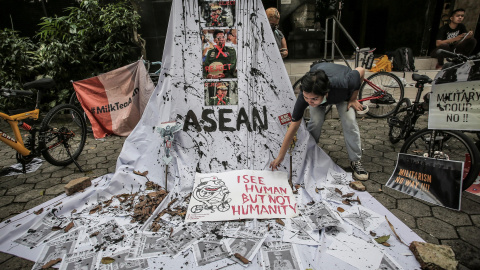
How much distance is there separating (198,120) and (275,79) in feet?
3.24

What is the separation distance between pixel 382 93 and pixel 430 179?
2721 mm

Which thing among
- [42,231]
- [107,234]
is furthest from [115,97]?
[107,234]

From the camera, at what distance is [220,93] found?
2.76 m

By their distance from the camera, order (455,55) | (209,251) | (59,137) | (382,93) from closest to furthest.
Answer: (209,251) → (455,55) → (59,137) → (382,93)

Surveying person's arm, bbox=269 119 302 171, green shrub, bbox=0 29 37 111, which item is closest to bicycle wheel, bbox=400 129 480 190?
person's arm, bbox=269 119 302 171

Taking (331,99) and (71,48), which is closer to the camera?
(331,99)

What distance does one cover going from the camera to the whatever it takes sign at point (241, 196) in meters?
2.27

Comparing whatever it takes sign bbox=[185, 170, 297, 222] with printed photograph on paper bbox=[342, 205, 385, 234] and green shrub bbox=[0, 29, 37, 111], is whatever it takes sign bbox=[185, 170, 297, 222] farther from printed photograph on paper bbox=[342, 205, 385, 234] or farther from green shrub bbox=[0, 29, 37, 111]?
green shrub bbox=[0, 29, 37, 111]

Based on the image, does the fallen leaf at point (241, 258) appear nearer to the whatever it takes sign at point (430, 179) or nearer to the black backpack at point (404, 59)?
the whatever it takes sign at point (430, 179)

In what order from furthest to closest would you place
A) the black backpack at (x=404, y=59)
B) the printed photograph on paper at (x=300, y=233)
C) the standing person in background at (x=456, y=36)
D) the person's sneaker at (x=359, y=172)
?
1. the black backpack at (x=404, y=59)
2. the standing person in background at (x=456, y=36)
3. the person's sneaker at (x=359, y=172)
4. the printed photograph on paper at (x=300, y=233)

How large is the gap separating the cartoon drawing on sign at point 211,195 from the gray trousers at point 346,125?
4.21 feet

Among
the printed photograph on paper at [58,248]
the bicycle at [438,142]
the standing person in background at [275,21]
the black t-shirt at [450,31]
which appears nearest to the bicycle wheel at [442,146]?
the bicycle at [438,142]

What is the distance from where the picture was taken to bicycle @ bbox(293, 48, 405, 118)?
4797 mm

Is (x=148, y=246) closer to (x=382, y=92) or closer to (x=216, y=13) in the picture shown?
(x=216, y=13)
